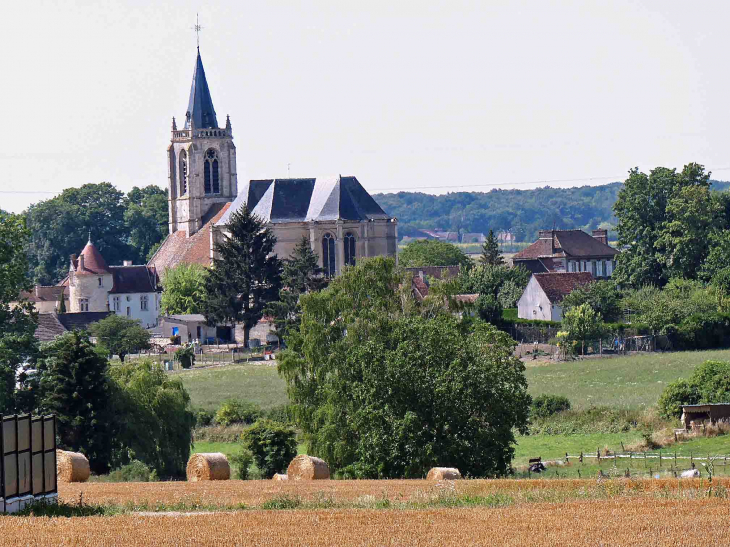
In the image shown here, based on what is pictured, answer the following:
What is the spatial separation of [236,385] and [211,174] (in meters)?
71.4

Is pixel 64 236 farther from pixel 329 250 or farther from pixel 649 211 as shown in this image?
pixel 649 211

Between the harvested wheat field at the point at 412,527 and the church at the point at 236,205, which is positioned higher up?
the church at the point at 236,205

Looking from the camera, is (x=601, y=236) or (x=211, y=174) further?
(x=211, y=174)

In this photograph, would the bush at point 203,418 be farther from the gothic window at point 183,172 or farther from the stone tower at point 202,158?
the gothic window at point 183,172

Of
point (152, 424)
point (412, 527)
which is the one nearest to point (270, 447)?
point (152, 424)

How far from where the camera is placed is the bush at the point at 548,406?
5162cm

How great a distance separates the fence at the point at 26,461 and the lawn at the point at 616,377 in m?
30.2

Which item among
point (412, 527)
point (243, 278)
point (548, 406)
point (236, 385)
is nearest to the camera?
point (412, 527)

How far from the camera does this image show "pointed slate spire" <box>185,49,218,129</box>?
13850 centimetres

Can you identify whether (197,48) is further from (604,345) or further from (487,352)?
(487,352)

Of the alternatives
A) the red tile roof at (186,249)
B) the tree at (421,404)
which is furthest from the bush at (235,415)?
the red tile roof at (186,249)

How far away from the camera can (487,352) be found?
40.2m

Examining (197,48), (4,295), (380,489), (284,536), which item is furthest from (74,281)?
(284,536)

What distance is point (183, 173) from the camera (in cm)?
14062
